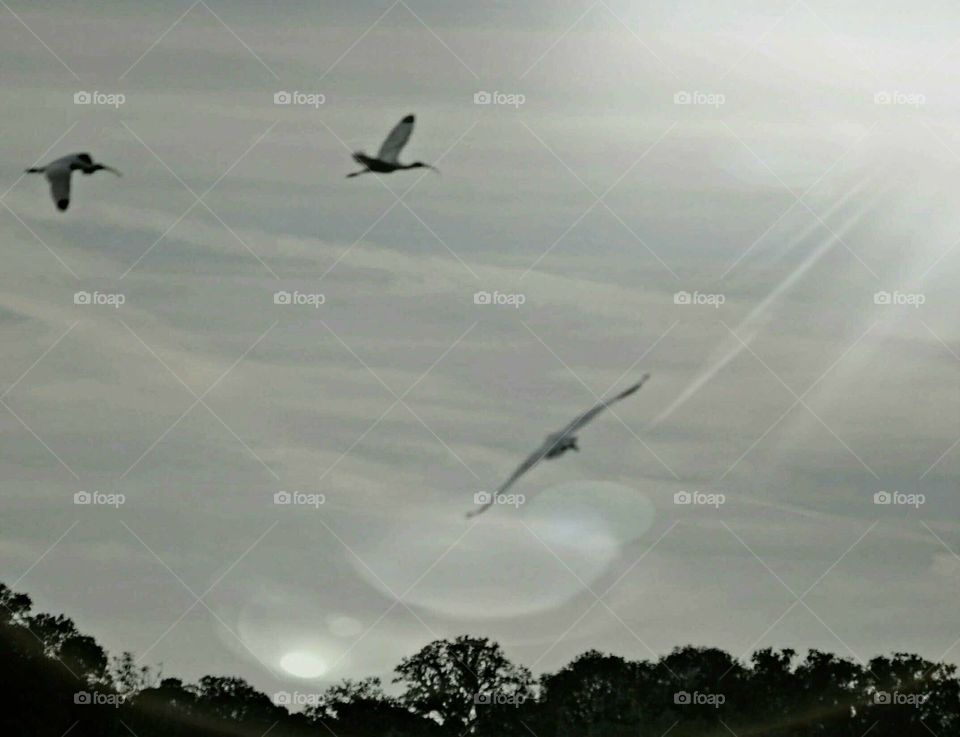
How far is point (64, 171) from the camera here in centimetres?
3353

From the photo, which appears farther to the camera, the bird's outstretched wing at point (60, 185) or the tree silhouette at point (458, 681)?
the tree silhouette at point (458, 681)

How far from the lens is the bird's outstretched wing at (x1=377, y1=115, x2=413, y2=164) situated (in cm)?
3716

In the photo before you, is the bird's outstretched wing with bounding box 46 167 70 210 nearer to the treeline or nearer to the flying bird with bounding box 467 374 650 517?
the flying bird with bounding box 467 374 650 517

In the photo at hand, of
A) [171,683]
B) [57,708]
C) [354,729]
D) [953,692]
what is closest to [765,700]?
[953,692]

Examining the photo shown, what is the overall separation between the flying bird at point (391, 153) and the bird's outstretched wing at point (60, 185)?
6476mm

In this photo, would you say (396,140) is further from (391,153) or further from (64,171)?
(64,171)

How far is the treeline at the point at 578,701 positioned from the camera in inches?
3548

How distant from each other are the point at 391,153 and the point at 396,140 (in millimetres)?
480

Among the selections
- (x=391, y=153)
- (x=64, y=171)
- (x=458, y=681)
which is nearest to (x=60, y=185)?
(x=64, y=171)

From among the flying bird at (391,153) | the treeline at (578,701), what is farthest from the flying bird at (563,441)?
the treeline at (578,701)

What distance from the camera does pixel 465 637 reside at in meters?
90.6

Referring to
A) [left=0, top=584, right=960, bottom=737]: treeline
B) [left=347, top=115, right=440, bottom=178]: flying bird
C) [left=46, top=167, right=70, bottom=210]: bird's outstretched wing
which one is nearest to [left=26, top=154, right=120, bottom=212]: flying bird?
[left=46, top=167, right=70, bottom=210]: bird's outstretched wing

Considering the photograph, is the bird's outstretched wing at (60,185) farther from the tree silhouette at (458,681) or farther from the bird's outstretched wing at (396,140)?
the tree silhouette at (458,681)

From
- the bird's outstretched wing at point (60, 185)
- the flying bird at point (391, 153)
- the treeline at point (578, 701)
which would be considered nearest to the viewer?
the bird's outstretched wing at point (60, 185)
